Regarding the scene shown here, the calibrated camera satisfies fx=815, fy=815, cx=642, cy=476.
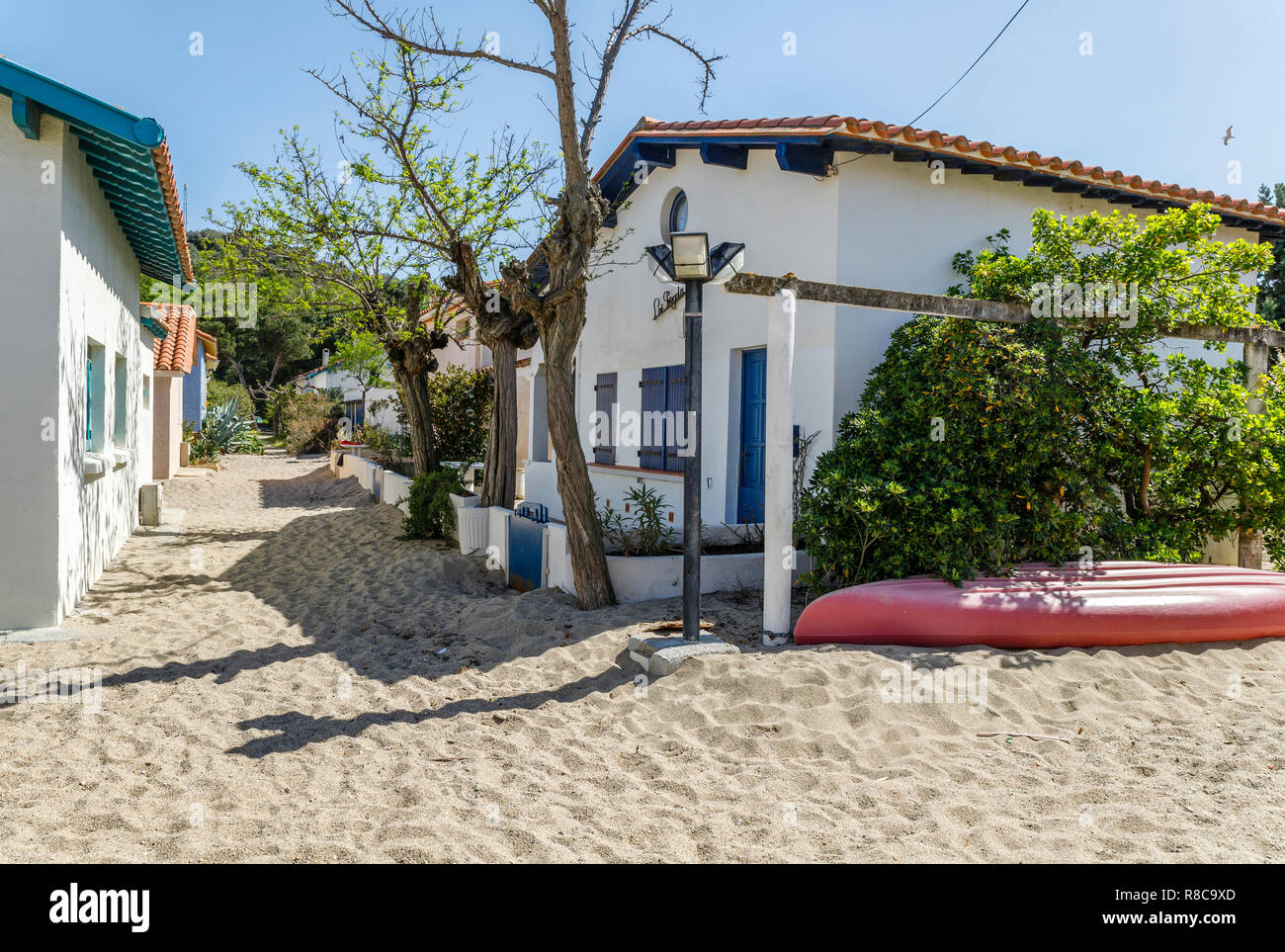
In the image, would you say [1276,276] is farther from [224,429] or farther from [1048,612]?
[224,429]

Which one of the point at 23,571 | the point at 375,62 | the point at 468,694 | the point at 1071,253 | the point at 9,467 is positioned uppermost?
the point at 375,62

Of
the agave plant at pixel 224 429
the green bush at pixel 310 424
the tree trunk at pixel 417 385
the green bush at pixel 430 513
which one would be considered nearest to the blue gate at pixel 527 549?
the green bush at pixel 430 513

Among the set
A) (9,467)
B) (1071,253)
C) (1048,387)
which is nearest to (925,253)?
(1071,253)

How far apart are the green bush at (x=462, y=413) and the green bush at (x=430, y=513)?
4.26 metres

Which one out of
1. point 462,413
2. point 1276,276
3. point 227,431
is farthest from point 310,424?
point 1276,276

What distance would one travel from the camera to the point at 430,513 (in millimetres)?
10695

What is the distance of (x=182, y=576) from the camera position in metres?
8.37

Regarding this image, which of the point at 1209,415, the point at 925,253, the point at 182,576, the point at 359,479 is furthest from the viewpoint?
the point at 359,479

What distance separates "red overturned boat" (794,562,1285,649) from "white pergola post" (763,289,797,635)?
0.23 m

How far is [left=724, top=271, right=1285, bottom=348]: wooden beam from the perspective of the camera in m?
5.47

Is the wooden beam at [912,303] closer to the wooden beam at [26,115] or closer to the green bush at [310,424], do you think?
the wooden beam at [26,115]

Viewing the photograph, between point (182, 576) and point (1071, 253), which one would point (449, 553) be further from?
point (1071, 253)

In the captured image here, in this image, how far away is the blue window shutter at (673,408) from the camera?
9.67m

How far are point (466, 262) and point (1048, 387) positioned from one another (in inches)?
247
